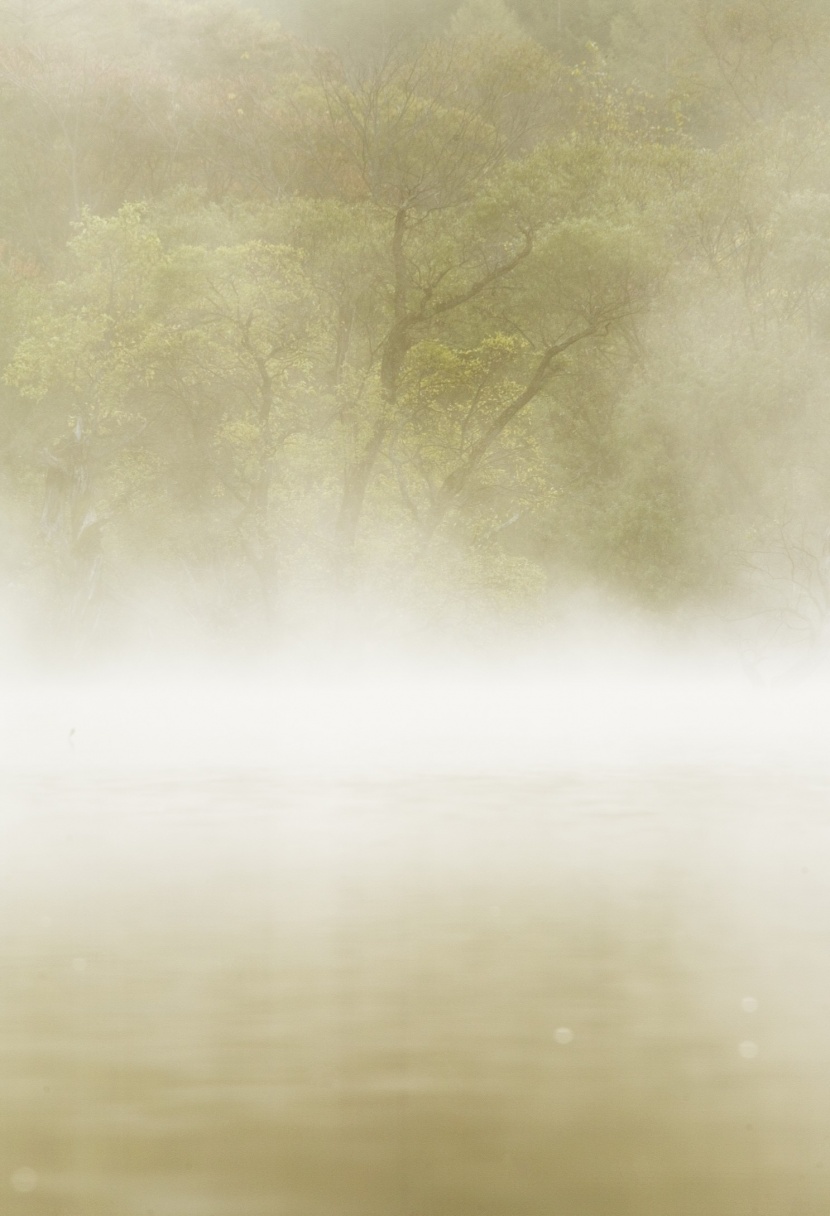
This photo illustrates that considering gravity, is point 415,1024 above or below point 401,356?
above

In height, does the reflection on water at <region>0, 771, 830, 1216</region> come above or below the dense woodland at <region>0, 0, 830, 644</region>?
above

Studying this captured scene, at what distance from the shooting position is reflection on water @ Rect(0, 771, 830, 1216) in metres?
5.04

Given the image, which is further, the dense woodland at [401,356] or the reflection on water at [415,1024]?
the dense woodland at [401,356]

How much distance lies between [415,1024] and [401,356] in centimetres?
3817

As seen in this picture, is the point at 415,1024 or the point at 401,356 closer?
the point at 415,1024

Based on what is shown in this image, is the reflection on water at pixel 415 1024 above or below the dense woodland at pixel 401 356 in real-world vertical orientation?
above

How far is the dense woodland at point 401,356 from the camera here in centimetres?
4222

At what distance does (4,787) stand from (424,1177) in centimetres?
1411

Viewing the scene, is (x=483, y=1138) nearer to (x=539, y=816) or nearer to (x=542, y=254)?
(x=539, y=816)

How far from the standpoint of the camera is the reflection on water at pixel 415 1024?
5.04 m

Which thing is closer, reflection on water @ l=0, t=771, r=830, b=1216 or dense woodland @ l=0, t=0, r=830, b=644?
reflection on water @ l=0, t=771, r=830, b=1216

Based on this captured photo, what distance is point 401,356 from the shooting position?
44.4m

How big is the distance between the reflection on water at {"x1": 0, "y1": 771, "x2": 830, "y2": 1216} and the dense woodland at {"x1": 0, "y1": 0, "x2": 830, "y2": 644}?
29146 mm

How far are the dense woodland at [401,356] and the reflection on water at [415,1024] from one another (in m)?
29.1
